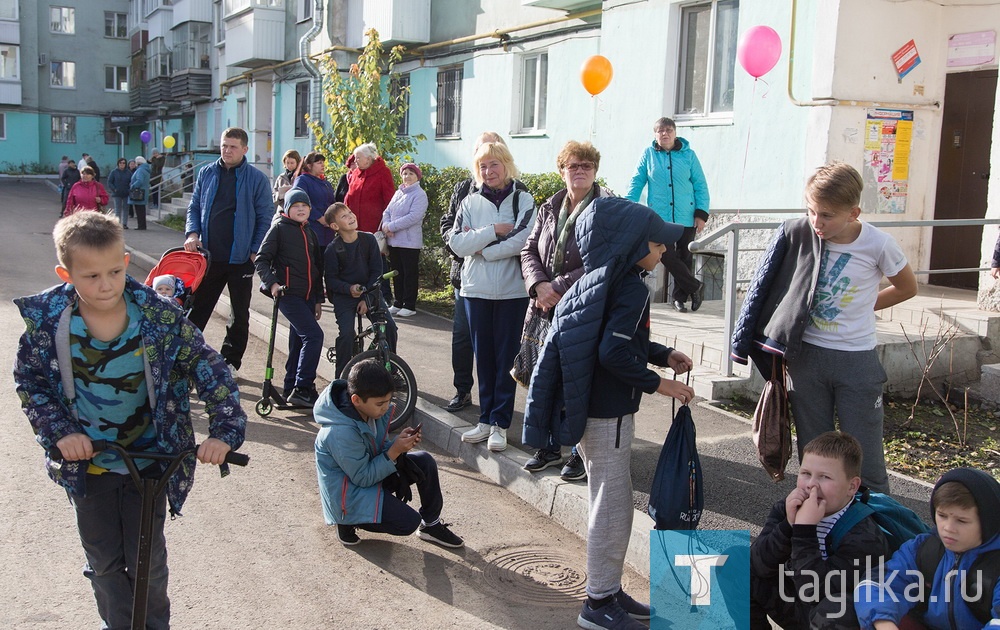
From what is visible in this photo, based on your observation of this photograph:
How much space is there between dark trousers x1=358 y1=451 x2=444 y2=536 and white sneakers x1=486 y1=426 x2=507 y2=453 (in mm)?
1085

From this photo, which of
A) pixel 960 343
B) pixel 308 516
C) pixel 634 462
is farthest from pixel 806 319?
pixel 960 343

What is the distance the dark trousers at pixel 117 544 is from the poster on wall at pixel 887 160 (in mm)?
8922

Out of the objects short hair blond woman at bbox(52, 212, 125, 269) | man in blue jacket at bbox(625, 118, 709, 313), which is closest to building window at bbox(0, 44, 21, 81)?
man in blue jacket at bbox(625, 118, 709, 313)

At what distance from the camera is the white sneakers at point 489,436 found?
603 centimetres

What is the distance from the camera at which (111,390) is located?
3.17 m

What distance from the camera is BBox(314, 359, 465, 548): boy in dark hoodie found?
4648 mm

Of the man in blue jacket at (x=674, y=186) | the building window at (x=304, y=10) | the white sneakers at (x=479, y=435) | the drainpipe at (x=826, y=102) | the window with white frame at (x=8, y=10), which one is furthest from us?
the window with white frame at (x=8, y=10)

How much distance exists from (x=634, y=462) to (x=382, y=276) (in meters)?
2.53

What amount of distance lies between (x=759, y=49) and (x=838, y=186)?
6413mm

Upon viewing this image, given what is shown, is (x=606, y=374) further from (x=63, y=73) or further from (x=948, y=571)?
(x=63, y=73)

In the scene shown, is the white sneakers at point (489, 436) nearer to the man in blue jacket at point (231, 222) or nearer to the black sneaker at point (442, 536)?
the black sneaker at point (442, 536)

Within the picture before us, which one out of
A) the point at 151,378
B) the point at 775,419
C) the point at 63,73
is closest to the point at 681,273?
the point at 775,419

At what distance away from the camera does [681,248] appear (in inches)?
392

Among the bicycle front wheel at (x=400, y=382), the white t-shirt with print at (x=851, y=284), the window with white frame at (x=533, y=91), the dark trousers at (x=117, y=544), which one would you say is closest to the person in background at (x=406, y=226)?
the bicycle front wheel at (x=400, y=382)
